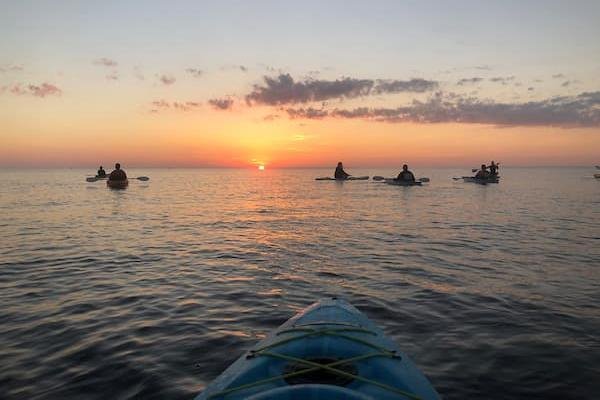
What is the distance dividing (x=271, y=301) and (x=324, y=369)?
5.11m

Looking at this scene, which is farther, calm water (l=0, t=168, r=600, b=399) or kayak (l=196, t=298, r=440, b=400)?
calm water (l=0, t=168, r=600, b=399)

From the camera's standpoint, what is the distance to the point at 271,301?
9.30 metres

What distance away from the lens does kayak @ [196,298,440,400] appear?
3.82 m

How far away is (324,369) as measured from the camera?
430 cm

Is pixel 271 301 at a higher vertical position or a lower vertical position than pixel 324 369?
lower

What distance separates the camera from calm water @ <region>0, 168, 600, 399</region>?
19.4 ft

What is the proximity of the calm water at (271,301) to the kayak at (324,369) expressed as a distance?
1.44m

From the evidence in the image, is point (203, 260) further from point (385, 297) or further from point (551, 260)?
point (551, 260)

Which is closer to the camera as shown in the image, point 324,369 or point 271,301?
point 324,369

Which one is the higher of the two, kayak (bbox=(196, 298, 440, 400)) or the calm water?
kayak (bbox=(196, 298, 440, 400))

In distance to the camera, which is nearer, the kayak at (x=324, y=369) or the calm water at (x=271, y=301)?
the kayak at (x=324, y=369)

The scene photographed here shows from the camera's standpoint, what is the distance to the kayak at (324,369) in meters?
3.82

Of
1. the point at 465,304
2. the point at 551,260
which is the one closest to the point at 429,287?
the point at 465,304

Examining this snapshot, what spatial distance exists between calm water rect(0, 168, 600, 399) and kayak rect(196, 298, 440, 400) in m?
1.44
